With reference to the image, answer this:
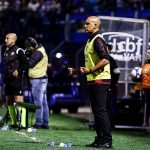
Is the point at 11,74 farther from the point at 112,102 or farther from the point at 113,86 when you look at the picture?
the point at 112,102

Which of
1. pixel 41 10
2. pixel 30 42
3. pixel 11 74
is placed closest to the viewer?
pixel 11 74

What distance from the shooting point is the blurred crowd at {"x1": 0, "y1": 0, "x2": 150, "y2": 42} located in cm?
2700

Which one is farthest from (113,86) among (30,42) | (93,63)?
(93,63)

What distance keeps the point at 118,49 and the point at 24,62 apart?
2857 mm

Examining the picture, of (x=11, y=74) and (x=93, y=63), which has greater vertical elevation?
(x=93, y=63)

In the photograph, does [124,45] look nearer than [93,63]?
No

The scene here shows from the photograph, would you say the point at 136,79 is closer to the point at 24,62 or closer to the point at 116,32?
the point at 116,32

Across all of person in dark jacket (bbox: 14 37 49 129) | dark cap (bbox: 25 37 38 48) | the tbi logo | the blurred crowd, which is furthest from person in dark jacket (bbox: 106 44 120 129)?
the blurred crowd

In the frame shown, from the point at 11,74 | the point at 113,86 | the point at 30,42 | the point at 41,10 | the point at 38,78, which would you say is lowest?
the point at 113,86

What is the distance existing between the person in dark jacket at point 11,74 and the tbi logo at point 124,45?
2.71 m

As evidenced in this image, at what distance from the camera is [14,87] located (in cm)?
1474

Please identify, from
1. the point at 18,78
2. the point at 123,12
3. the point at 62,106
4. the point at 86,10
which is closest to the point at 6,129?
the point at 18,78

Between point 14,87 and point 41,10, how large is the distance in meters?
14.7

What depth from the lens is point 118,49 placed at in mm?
16562
